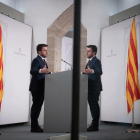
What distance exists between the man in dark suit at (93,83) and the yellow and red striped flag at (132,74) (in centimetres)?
21

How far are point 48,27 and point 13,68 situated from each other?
0.46 metres

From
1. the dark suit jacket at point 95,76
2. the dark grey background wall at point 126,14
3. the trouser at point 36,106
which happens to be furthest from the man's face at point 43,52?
the dark grey background wall at point 126,14

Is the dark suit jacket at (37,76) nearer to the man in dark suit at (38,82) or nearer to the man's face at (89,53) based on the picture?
the man in dark suit at (38,82)

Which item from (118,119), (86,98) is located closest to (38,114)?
(86,98)

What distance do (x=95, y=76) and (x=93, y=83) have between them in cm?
6

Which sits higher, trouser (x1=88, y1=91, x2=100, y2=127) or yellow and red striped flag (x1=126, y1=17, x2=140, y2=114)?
yellow and red striped flag (x1=126, y1=17, x2=140, y2=114)

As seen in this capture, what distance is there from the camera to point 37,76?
5.36ft

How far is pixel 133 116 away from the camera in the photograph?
1415 mm

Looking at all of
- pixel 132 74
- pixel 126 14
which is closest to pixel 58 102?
pixel 132 74

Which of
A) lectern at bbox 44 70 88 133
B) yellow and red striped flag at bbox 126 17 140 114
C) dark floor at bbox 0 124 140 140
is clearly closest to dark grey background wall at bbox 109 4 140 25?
yellow and red striped flag at bbox 126 17 140 114

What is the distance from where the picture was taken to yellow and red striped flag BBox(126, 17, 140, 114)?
146cm

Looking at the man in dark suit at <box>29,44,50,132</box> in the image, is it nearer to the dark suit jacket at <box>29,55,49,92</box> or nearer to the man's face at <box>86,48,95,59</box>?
the dark suit jacket at <box>29,55,49,92</box>

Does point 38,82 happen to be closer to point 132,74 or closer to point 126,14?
point 132,74

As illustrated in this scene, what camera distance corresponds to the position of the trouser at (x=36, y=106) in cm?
159
